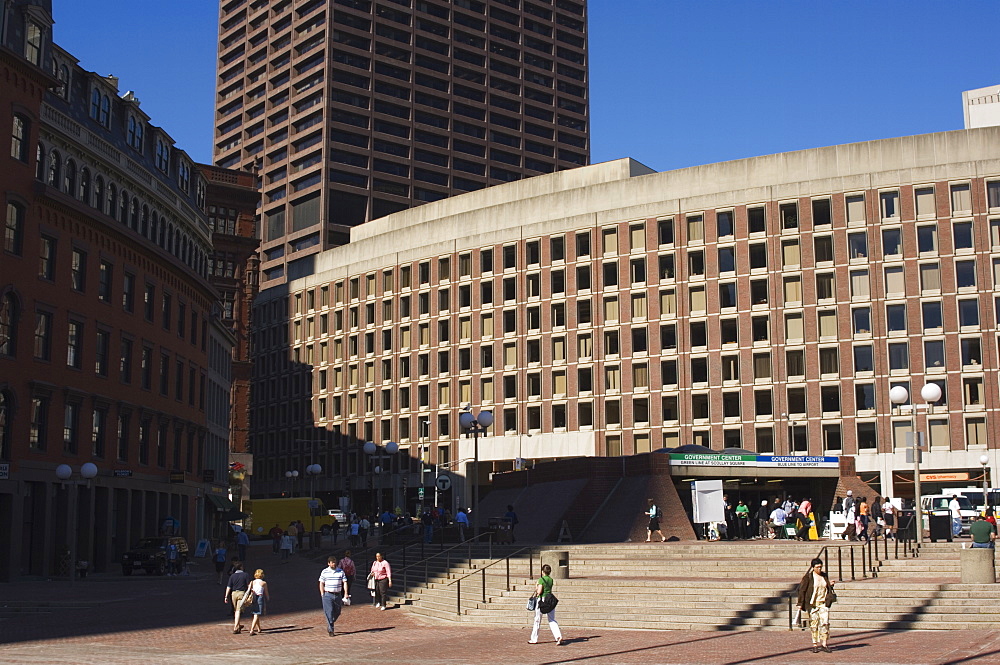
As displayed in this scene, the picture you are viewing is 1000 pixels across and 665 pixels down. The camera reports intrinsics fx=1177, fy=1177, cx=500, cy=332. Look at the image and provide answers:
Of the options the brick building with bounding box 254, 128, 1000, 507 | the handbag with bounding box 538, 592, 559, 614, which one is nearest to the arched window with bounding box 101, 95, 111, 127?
the handbag with bounding box 538, 592, 559, 614

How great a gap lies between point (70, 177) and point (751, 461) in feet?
103

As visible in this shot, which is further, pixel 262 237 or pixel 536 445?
pixel 262 237

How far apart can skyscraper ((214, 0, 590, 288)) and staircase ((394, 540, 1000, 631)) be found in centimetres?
9702

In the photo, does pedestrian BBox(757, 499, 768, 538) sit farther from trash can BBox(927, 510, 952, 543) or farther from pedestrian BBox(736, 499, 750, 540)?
trash can BBox(927, 510, 952, 543)

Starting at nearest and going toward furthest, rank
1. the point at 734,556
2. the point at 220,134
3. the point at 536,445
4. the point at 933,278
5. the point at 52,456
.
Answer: the point at 734,556, the point at 52,456, the point at 933,278, the point at 536,445, the point at 220,134

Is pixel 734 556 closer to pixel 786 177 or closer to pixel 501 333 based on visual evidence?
pixel 786 177

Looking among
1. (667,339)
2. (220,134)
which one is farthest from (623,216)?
(220,134)

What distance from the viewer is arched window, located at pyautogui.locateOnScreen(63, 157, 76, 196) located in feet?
155

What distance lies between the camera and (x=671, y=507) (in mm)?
47969

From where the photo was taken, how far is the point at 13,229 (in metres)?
43.5

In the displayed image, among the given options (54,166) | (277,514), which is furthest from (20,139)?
(277,514)


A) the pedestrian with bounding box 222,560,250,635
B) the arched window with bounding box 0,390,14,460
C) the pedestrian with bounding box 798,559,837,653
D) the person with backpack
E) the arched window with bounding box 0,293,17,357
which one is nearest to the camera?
the pedestrian with bounding box 798,559,837,653

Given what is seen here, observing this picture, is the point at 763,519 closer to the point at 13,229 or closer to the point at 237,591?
the point at 237,591

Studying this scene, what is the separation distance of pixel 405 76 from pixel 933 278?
8124 centimetres
